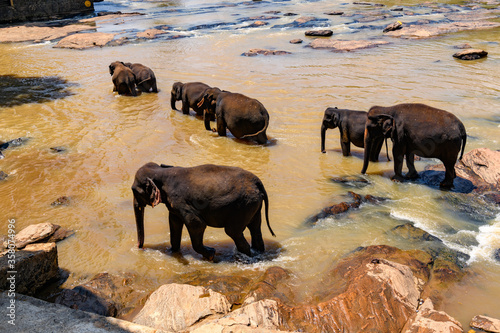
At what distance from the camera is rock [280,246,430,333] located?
4.31 m

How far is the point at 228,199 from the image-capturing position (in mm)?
5449

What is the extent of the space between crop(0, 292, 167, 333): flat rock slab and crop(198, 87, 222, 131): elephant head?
23.0ft

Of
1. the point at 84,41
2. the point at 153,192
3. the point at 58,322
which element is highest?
the point at 84,41

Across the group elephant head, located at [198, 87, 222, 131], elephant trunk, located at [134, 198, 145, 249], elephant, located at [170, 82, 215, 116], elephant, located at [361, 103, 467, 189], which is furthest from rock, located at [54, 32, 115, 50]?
elephant trunk, located at [134, 198, 145, 249]

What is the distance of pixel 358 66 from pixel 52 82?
11145 mm

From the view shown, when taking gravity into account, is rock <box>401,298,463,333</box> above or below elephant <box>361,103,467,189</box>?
below

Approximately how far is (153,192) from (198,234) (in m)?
0.78

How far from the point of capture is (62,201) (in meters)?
7.47

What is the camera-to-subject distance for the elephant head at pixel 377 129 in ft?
25.7

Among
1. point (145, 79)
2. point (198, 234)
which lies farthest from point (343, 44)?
point (198, 234)

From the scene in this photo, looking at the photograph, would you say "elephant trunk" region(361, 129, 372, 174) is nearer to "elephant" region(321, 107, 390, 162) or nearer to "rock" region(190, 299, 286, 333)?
"elephant" region(321, 107, 390, 162)

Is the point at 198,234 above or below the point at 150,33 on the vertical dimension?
below

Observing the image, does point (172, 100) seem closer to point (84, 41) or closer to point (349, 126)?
point (349, 126)

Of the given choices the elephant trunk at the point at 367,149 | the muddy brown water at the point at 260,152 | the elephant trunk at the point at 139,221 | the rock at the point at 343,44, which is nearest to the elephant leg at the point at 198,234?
the muddy brown water at the point at 260,152
